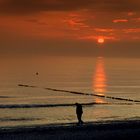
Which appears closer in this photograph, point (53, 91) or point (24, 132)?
point (24, 132)

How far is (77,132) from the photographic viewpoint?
1300 inches

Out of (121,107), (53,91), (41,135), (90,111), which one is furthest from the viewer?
(53,91)

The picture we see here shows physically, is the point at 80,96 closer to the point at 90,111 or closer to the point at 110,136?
→ the point at 90,111

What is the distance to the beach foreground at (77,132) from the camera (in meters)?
31.6

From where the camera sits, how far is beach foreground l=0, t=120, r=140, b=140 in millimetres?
31578

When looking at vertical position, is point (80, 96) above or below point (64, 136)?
above

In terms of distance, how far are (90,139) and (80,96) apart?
90409mm

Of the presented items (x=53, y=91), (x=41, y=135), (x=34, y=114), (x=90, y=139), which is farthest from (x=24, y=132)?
(x=53, y=91)

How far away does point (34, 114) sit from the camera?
68.6 metres

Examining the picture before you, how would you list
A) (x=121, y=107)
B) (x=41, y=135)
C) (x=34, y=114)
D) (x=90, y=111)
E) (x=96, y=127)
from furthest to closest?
(x=121, y=107)
(x=90, y=111)
(x=34, y=114)
(x=96, y=127)
(x=41, y=135)

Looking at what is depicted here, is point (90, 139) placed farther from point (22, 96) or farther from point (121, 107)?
point (22, 96)

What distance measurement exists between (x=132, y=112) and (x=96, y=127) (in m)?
38.5

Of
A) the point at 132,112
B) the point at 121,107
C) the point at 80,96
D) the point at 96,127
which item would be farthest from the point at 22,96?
the point at 96,127

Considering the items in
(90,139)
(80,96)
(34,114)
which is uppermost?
(80,96)
